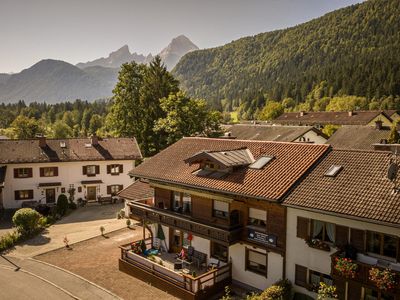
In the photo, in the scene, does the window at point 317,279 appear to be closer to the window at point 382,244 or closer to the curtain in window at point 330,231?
the curtain in window at point 330,231

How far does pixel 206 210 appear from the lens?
24141mm

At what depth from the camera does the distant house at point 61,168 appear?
44.2 m

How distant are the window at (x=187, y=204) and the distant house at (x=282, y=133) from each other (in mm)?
35087

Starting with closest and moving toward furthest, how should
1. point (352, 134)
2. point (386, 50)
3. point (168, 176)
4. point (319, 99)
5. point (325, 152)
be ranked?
point (325, 152) → point (168, 176) → point (352, 134) → point (319, 99) → point (386, 50)

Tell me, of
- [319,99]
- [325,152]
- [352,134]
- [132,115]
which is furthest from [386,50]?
[325,152]

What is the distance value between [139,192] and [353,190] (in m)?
19.2

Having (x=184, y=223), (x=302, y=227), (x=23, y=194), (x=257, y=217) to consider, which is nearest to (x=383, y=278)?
(x=302, y=227)

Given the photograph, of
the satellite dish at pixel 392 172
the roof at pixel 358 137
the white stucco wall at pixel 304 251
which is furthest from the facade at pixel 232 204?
the roof at pixel 358 137

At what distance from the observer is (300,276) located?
19891 mm

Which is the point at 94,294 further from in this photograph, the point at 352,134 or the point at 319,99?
the point at 319,99

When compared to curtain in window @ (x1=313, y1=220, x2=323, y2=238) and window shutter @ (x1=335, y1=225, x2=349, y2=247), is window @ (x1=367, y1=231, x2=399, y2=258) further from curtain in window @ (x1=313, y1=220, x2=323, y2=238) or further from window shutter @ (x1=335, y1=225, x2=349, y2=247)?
curtain in window @ (x1=313, y1=220, x2=323, y2=238)

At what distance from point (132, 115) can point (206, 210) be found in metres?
41.6

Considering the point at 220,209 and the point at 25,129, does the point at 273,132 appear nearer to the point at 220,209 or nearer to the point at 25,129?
the point at 220,209

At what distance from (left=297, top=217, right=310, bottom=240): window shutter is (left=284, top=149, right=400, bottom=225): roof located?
1234 mm
